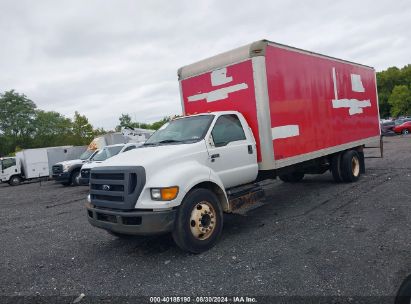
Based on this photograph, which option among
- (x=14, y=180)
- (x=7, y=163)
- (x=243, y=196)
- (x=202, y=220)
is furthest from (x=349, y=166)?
(x=7, y=163)

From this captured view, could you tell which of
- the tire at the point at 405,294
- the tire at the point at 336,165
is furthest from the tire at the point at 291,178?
the tire at the point at 405,294

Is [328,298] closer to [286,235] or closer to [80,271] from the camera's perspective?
[286,235]

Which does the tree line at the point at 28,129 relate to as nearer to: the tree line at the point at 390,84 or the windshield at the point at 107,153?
the windshield at the point at 107,153

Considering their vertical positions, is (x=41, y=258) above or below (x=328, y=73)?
below

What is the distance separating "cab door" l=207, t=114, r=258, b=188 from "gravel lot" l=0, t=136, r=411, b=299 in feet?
3.42

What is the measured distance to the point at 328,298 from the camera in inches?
136

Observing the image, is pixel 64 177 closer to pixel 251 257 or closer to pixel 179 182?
pixel 179 182

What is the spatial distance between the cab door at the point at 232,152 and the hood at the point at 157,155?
1.03ft

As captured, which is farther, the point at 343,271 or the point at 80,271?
the point at 80,271

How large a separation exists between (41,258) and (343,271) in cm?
479

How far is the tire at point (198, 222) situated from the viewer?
187 inches

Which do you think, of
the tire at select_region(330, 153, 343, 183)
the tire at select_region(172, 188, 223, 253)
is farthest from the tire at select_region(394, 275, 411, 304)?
the tire at select_region(330, 153, 343, 183)

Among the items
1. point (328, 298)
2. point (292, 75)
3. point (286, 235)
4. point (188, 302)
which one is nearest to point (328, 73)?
point (292, 75)

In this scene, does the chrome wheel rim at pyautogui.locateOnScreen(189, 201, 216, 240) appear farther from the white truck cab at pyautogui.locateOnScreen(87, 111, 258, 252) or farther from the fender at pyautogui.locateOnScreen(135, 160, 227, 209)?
the fender at pyautogui.locateOnScreen(135, 160, 227, 209)
